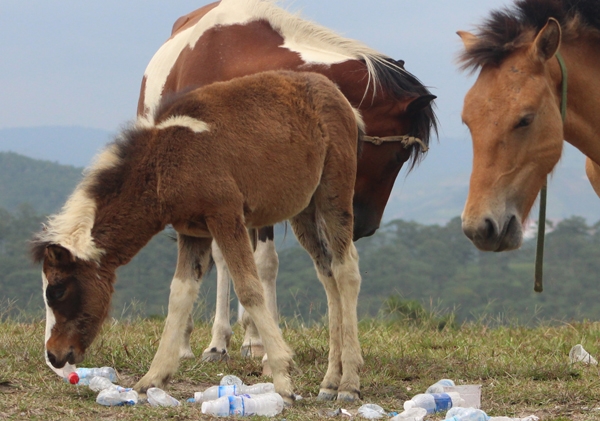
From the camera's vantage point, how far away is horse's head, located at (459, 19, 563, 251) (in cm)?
453

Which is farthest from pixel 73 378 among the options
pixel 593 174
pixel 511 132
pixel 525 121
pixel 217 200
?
pixel 593 174

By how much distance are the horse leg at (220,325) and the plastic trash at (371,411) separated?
1932 millimetres

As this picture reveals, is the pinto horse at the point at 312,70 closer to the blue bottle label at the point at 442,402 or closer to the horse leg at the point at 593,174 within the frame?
the horse leg at the point at 593,174

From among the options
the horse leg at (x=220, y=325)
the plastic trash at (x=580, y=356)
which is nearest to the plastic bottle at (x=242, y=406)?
the horse leg at (x=220, y=325)

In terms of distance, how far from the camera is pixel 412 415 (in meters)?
4.12

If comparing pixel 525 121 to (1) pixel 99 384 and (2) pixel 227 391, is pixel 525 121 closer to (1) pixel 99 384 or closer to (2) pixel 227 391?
(2) pixel 227 391

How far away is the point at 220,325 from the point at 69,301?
2.25 metres

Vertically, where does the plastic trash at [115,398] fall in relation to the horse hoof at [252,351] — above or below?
above

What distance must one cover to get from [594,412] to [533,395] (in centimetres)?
44

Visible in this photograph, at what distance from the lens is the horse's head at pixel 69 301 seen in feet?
14.2

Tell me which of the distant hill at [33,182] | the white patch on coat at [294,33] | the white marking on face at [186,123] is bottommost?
the distant hill at [33,182]

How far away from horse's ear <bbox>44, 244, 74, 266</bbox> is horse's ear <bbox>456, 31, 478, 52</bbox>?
2.58 metres


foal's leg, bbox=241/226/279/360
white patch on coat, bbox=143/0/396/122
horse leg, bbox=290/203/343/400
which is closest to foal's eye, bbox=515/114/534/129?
horse leg, bbox=290/203/343/400

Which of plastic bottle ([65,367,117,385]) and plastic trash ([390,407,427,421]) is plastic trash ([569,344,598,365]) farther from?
plastic bottle ([65,367,117,385])
